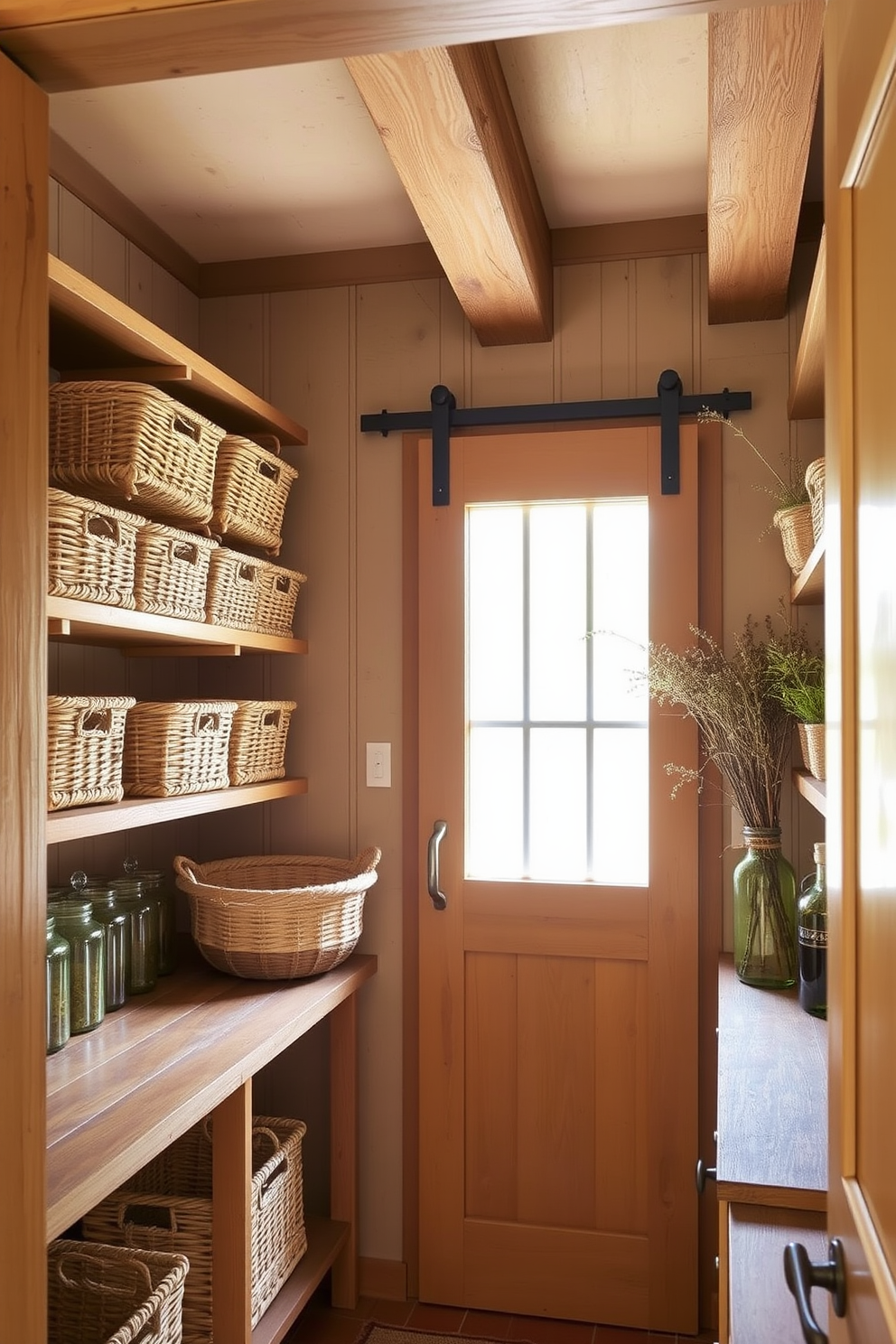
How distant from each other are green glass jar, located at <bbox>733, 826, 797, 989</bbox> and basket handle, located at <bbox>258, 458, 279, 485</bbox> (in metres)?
1.33

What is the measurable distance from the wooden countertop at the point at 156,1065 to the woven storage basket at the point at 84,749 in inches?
18.2

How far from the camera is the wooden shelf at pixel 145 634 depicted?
170 cm

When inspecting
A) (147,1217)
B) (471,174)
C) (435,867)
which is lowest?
(147,1217)

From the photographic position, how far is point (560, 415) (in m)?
2.63

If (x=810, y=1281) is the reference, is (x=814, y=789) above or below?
above

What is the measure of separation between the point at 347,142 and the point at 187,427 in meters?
0.69

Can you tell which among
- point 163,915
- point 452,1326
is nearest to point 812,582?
point 163,915

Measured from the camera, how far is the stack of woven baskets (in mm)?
1752

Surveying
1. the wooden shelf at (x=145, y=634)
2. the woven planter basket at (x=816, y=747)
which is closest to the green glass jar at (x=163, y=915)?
the wooden shelf at (x=145, y=634)

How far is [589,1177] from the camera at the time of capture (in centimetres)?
256

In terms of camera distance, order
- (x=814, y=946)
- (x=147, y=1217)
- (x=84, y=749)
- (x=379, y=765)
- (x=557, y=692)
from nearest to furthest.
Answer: (x=84, y=749) → (x=814, y=946) → (x=147, y=1217) → (x=557, y=692) → (x=379, y=765)

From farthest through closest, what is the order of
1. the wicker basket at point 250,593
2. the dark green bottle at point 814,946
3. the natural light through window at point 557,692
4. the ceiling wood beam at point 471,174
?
the natural light through window at point 557,692, the wicker basket at point 250,593, the dark green bottle at point 814,946, the ceiling wood beam at point 471,174

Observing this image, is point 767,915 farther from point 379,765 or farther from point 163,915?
point 163,915

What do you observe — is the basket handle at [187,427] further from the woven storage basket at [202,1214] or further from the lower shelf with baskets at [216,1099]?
the woven storage basket at [202,1214]
